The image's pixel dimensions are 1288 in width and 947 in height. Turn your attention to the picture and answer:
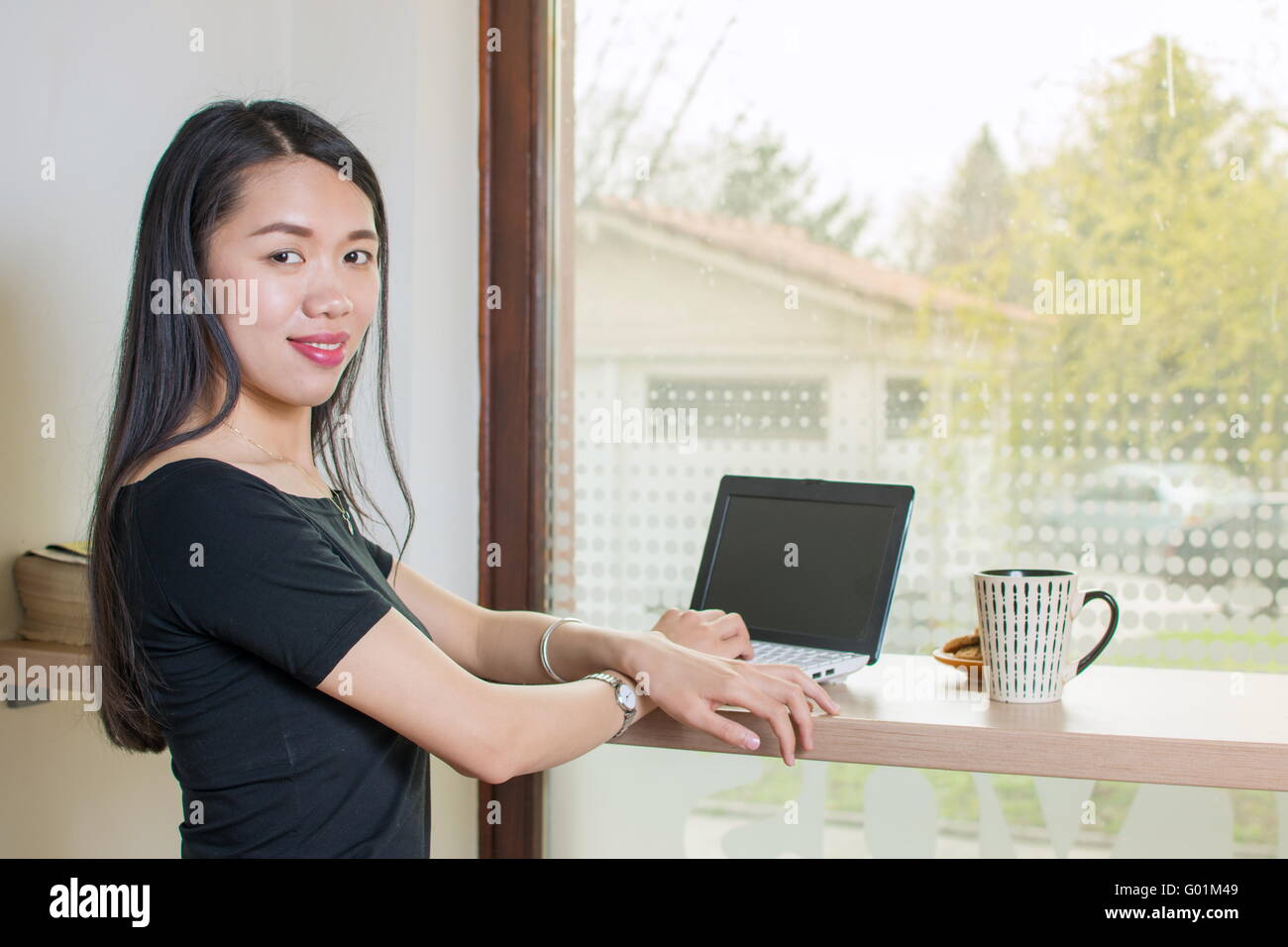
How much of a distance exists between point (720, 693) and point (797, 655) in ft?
1.09

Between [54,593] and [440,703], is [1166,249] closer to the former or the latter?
[440,703]

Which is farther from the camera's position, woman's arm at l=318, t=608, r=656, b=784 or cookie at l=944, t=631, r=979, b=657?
cookie at l=944, t=631, r=979, b=657

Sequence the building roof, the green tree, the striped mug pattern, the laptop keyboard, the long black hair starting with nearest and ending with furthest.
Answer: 1. the long black hair
2. the striped mug pattern
3. the laptop keyboard
4. the green tree
5. the building roof

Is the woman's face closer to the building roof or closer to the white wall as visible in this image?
the white wall

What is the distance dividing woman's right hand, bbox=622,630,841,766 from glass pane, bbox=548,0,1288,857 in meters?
0.81

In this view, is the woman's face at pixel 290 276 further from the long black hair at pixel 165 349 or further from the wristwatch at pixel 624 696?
the wristwatch at pixel 624 696

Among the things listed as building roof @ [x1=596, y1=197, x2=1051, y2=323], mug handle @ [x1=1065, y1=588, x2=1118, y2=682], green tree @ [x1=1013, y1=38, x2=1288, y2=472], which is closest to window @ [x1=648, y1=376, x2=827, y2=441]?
building roof @ [x1=596, y1=197, x2=1051, y2=323]

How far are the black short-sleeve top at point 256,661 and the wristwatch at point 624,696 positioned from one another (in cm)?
19

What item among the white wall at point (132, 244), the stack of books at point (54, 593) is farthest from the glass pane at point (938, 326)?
the stack of books at point (54, 593)

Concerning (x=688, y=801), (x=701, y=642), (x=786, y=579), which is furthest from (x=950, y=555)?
(x=701, y=642)

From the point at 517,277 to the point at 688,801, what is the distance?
93cm

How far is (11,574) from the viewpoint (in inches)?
57.1

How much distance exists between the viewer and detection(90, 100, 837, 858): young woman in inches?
35.3
